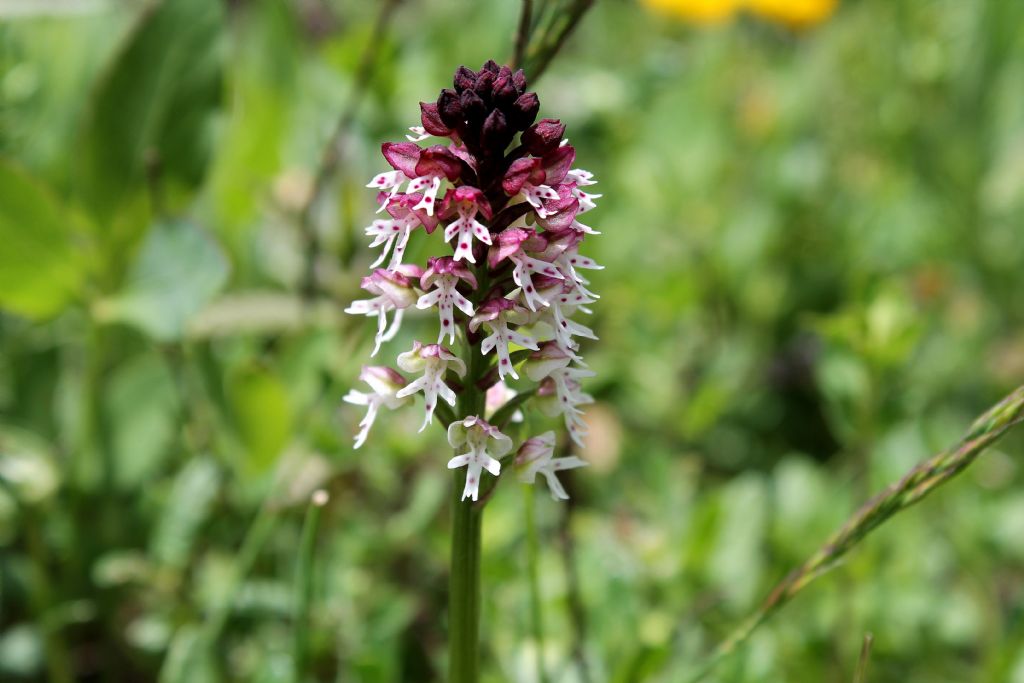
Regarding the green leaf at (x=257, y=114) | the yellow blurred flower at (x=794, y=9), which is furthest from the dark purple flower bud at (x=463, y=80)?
the yellow blurred flower at (x=794, y=9)

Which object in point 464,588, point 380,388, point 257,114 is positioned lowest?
point 464,588

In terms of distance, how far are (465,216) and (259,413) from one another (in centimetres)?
128

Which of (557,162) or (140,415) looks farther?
(140,415)

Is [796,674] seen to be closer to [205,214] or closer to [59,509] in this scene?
[59,509]

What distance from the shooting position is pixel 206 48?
2416 millimetres

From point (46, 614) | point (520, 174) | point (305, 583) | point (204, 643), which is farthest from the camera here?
point (46, 614)

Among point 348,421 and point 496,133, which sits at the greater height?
point 348,421

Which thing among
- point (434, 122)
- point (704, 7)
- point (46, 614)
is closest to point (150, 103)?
point (46, 614)

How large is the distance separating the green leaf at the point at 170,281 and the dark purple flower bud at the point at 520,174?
1218mm

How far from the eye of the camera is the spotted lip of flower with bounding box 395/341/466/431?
1148mm

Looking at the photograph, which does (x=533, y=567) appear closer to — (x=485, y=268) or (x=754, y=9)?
(x=485, y=268)

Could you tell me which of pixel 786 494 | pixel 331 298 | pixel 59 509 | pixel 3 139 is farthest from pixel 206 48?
pixel 786 494

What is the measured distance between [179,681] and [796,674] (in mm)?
1276

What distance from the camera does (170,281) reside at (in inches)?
89.1
